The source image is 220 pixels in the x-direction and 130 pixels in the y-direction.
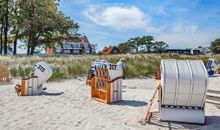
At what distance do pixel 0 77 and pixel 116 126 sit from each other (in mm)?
14195

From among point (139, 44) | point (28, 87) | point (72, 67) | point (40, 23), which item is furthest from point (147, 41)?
point (28, 87)

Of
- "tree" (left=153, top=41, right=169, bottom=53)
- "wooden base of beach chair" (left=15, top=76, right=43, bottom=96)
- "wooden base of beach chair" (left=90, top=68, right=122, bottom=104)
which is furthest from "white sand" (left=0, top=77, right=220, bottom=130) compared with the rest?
"tree" (left=153, top=41, right=169, bottom=53)

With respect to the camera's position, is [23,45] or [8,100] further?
[23,45]

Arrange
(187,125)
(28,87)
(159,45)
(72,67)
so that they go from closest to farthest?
(187,125)
(28,87)
(72,67)
(159,45)

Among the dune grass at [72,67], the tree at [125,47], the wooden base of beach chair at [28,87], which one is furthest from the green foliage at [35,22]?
the tree at [125,47]

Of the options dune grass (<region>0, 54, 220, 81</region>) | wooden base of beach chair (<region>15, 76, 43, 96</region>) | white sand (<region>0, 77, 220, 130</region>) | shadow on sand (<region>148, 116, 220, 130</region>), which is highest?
dune grass (<region>0, 54, 220, 81</region>)

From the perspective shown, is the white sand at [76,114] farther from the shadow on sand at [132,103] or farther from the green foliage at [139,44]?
the green foliage at [139,44]

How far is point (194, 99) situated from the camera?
10.1 metres

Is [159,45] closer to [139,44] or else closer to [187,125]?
[139,44]

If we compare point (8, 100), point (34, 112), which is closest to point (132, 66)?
point (8, 100)

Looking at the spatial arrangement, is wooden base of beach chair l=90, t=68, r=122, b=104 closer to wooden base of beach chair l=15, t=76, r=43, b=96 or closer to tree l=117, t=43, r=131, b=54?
wooden base of beach chair l=15, t=76, r=43, b=96

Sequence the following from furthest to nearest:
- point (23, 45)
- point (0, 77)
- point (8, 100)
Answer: point (23, 45), point (0, 77), point (8, 100)

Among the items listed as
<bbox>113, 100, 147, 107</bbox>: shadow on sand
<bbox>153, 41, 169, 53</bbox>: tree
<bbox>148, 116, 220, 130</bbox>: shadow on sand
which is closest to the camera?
<bbox>148, 116, 220, 130</bbox>: shadow on sand

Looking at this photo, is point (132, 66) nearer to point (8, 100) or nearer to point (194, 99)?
point (8, 100)
